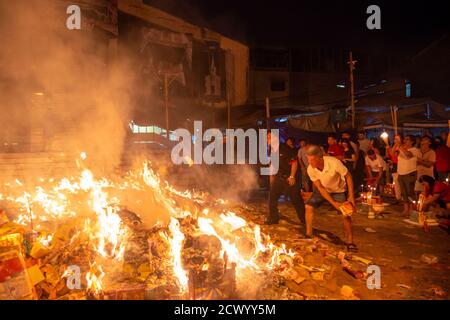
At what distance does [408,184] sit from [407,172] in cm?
30

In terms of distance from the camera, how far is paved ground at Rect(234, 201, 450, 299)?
12.8 ft

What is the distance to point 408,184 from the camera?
7.49m

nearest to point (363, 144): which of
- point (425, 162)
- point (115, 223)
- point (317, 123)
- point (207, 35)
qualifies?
point (317, 123)

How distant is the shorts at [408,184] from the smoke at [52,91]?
784 cm

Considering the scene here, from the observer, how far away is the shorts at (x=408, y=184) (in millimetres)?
7465

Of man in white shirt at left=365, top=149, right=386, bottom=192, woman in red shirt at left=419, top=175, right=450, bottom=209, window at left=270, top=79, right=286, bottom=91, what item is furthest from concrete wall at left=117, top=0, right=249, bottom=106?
woman in red shirt at left=419, top=175, right=450, bottom=209

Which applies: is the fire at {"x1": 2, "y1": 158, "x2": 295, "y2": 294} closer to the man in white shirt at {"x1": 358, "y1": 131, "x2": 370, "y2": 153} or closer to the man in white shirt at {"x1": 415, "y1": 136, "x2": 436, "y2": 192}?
the man in white shirt at {"x1": 415, "y1": 136, "x2": 436, "y2": 192}

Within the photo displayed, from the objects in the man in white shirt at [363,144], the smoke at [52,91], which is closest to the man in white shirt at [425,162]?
the man in white shirt at [363,144]

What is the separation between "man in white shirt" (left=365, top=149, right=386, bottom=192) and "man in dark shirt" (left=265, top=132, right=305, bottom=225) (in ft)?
12.6

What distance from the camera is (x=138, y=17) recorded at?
16.1 meters

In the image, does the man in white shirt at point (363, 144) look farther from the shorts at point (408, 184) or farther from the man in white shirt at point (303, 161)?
the shorts at point (408, 184)

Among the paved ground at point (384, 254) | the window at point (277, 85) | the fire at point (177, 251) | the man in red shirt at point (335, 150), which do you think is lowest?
the paved ground at point (384, 254)
